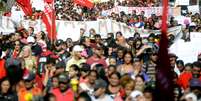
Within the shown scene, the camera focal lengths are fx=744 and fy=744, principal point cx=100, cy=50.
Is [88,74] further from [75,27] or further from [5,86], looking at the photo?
[75,27]

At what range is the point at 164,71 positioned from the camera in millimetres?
7613

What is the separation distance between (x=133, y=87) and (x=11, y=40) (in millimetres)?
6290

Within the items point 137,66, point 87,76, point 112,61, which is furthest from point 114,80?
point 112,61

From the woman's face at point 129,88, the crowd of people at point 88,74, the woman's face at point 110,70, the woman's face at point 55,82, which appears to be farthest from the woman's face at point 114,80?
the woman's face at point 55,82

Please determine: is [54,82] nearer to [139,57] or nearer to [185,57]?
[139,57]

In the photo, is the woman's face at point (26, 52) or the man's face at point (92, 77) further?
the woman's face at point (26, 52)

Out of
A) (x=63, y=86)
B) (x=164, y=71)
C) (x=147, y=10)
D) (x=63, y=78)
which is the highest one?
(x=164, y=71)

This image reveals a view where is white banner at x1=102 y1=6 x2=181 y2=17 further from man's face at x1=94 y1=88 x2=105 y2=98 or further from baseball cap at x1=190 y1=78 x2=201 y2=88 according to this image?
man's face at x1=94 y1=88 x2=105 y2=98

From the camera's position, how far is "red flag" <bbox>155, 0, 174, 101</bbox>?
7547 millimetres

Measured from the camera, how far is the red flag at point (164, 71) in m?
7.55

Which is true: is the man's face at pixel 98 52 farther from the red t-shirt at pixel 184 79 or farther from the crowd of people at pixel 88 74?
the red t-shirt at pixel 184 79

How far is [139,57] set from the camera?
1365 centimetres

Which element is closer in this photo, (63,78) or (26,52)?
(63,78)

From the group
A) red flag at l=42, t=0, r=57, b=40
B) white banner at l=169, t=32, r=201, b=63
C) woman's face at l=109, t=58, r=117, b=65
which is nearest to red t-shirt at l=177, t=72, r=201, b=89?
woman's face at l=109, t=58, r=117, b=65
